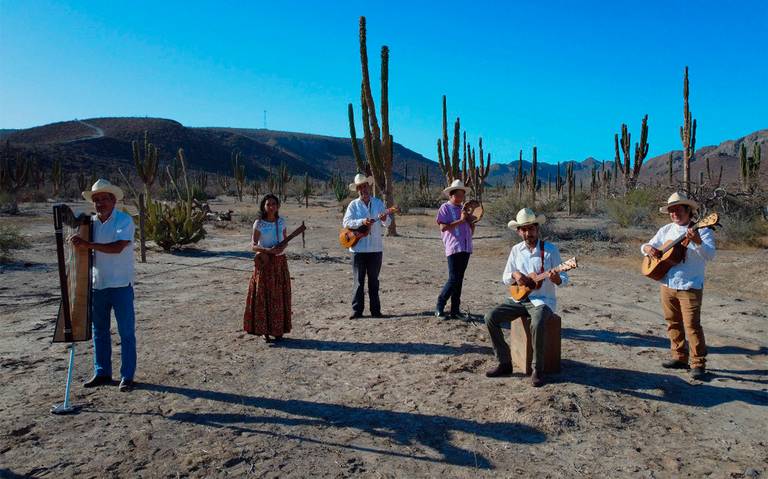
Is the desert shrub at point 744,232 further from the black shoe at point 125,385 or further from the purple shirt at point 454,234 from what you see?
the black shoe at point 125,385

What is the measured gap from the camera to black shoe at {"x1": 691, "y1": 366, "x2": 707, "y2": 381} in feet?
15.3

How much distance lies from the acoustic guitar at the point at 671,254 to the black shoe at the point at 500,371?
150 cm

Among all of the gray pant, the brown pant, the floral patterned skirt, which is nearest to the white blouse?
the floral patterned skirt

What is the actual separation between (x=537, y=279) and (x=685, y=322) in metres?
1.39

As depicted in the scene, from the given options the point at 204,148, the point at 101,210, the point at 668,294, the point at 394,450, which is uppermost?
the point at 204,148

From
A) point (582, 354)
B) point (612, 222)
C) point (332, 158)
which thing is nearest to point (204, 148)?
point (332, 158)

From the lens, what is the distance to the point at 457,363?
16.8ft

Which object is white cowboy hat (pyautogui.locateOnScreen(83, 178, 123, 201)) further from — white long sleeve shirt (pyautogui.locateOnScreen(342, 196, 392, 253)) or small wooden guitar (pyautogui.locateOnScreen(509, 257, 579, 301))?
small wooden guitar (pyautogui.locateOnScreen(509, 257, 579, 301))

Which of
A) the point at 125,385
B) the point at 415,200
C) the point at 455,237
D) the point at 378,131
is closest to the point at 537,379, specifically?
the point at 455,237

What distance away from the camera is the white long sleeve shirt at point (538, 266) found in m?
4.63

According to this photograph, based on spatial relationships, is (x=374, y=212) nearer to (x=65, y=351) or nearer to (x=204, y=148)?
(x=65, y=351)

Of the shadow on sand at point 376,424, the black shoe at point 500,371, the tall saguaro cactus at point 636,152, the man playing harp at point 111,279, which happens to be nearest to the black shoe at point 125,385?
the man playing harp at point 111,279

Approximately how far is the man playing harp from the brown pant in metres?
4.50

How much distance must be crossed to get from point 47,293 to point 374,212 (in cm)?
519
